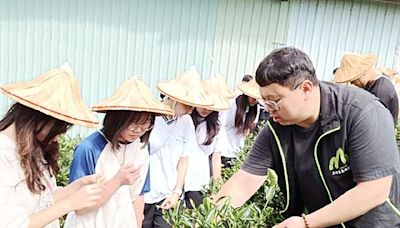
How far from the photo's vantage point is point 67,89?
1.88 meters

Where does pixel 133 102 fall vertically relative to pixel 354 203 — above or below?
above

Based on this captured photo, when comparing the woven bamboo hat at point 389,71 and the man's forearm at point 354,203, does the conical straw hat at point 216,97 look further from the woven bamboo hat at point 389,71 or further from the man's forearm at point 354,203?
the woven bamboo hat at point 389,71

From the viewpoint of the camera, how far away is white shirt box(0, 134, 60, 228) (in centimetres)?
168

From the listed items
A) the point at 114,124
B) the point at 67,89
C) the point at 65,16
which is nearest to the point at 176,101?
the point at 114,124

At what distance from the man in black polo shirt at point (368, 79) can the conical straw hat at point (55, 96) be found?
9.71 feet

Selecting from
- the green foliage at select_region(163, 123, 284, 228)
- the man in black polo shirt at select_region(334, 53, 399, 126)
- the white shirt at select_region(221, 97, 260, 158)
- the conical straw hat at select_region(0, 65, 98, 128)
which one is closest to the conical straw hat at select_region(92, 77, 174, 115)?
the conical straw hat at select_region(0, 65, 98, 128)

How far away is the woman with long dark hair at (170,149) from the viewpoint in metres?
3.11

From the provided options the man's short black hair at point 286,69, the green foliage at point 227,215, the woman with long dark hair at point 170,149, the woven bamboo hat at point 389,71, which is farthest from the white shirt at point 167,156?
the woven bamboo hat at point 389,71

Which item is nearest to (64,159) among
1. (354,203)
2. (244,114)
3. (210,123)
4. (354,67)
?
(210,123)

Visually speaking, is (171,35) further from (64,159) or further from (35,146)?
(35,146)

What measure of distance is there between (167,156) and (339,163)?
164 centimetres

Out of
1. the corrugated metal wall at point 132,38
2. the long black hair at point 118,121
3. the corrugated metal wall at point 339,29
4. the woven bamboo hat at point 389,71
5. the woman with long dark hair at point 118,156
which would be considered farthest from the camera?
the woven bamboo hat at point 389,71

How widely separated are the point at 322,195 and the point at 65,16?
341 centimetres

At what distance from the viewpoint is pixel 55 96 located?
179 cm
